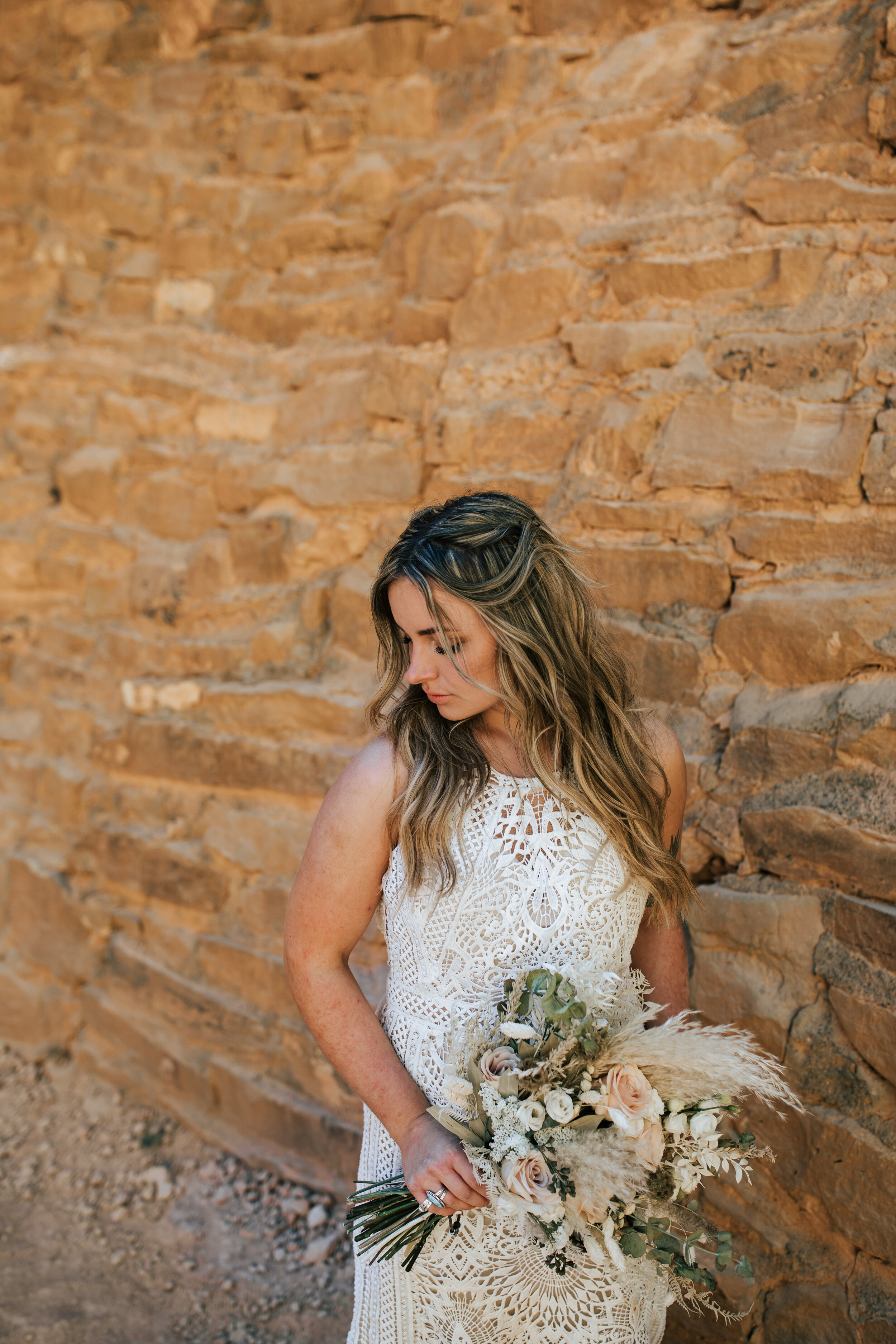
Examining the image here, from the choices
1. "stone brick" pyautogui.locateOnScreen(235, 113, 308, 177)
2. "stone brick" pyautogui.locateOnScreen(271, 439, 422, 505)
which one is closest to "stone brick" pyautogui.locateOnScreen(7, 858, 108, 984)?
"stone brick" pyautogui.locateOnScreen(271, 439, 422, 505)

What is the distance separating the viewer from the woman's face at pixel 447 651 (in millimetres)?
1930

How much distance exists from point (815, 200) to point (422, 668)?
82.8 inches

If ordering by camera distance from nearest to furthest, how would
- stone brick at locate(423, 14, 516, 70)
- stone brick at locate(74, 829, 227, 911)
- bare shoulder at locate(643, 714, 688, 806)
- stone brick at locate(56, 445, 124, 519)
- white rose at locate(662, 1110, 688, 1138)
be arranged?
white rose at locate(662, 1110, 688, 1138) → bare shoulder at locate(643, 714, 688, 806) → stone brick at locate(74, 829, 227, 911) → stone brick at locate(423, 14, 516, 70) → stone brick at locate(56, 445, 124, 519)

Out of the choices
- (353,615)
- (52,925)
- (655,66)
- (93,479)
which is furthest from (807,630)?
(52,925)

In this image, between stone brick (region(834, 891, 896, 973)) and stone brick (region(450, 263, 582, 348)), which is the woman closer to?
stone brick (region(834, 891, 896, 973))

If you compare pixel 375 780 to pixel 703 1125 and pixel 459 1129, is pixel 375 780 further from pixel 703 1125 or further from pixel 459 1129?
pixel 703 1125

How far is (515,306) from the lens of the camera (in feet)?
11.5

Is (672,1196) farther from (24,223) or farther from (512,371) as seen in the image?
(24,223)

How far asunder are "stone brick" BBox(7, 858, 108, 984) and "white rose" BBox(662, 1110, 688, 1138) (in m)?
3.29

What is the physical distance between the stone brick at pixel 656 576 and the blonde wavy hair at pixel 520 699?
30.7 inches

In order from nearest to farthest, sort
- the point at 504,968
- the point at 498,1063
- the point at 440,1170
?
the point at 498,1063 < the point at 440,1170 < the point at 504,968

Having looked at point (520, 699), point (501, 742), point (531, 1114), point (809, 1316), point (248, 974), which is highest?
point (520, 699)

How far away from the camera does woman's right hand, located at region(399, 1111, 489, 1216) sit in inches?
68.0

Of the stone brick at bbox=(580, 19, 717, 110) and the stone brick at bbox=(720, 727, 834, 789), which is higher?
the stone brick at bbox=(580, 19, 717, 110)
